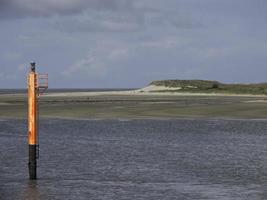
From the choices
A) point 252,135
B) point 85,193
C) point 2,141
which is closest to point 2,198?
point 85,193

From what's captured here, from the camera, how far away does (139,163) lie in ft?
77.9

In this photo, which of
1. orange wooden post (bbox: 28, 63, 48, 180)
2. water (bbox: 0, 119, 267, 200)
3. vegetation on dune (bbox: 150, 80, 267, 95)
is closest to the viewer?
water (bbox: 0, 119, 267, 200)

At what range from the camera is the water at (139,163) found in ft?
59.2

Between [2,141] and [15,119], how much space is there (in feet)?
58.7

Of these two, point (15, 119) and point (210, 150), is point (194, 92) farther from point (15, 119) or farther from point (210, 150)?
point (210, 150)

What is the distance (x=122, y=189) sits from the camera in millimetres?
18375

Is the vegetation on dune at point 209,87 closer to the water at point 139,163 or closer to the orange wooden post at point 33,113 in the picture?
the water at point 139,163

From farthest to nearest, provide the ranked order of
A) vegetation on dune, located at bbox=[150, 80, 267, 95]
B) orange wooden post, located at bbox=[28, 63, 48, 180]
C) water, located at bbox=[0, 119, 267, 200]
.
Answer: vegetation on dune, located at bbox=[150, 80, 267, 95] → orange wooden post, located at bbox=[28, 63, 48, 180] → water, located at bbox=[0, 119, 267, 200]

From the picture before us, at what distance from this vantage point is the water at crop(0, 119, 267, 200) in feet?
59.2

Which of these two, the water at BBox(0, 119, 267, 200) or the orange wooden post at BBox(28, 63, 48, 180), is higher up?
the orange wooden post at BBox(28, 63, 48, 180)

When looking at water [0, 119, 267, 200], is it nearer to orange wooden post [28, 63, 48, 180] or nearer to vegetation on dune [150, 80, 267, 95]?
orange wooden post [28, 63, 48, 180]

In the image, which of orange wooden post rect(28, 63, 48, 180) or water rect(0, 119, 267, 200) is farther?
orange wooden post rect(28, 63, 48, 180)

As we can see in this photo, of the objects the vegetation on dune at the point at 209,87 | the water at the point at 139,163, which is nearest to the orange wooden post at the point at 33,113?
the water at the point at 139,163

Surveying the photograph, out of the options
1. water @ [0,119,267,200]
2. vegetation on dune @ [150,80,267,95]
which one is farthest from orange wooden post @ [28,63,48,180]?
vegetation on dune @ [150,80,267,95]
